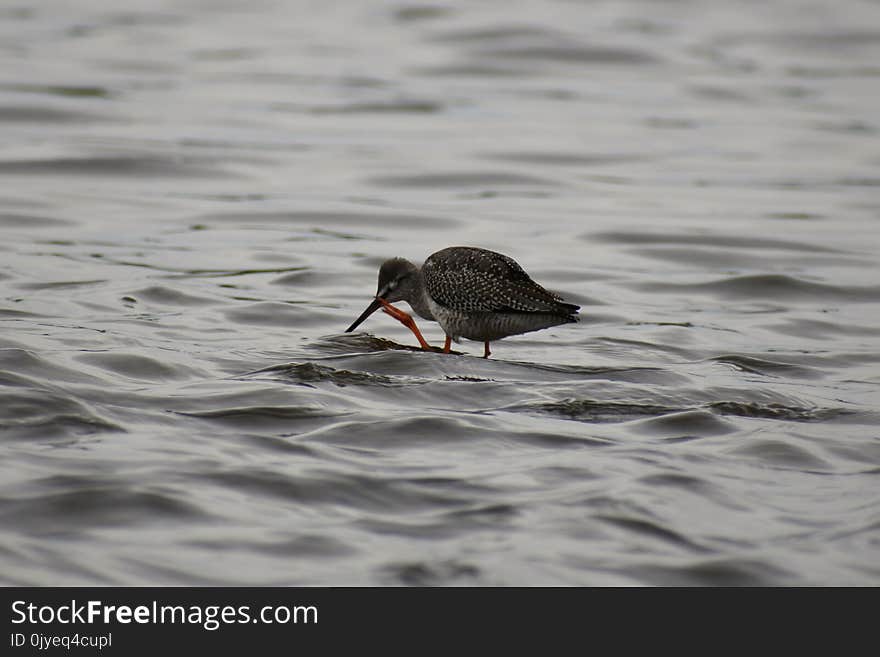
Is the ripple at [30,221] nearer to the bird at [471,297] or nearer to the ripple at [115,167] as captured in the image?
the ripple at [115,167]

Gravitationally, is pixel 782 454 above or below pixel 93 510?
below

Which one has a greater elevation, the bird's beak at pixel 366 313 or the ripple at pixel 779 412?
the bird's beak at pixel 366 313

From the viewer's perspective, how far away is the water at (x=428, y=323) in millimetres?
6461

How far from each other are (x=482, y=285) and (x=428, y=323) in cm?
229

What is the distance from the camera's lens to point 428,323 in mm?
12328

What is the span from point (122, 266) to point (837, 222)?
792 centimetres

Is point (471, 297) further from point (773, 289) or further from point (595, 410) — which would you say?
point (773, 289)

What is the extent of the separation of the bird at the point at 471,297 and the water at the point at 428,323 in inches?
13.3

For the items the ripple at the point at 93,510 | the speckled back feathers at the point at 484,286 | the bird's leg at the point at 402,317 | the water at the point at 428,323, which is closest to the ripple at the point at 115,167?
the water at the point at 428,323

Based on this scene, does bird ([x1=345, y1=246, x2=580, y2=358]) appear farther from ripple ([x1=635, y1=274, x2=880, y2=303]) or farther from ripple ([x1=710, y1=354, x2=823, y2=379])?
ripple ([x1=635, y1=274, x2=880, y2=303])

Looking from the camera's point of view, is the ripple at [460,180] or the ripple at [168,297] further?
the ripple at [460,180]
